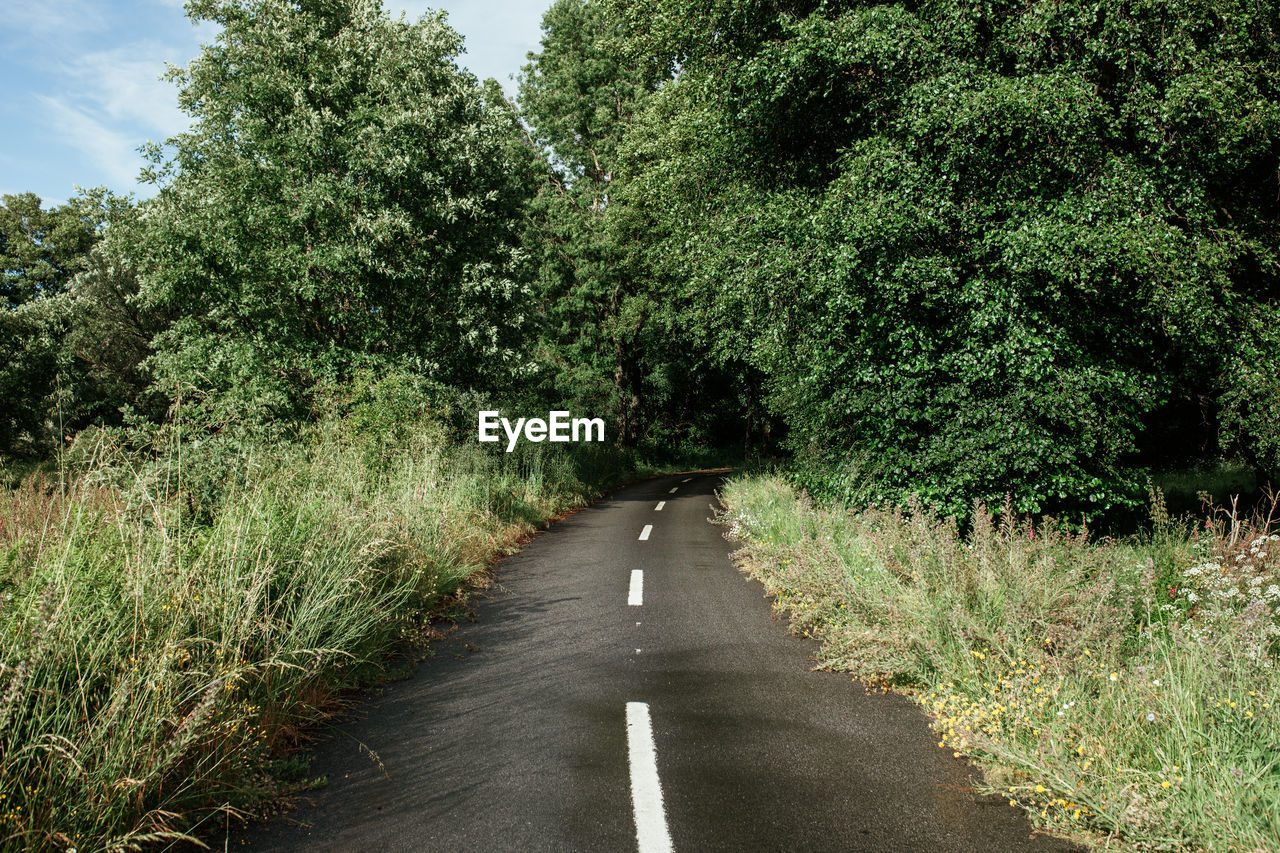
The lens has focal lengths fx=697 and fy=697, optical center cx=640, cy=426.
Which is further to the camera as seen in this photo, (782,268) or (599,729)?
(782,268)

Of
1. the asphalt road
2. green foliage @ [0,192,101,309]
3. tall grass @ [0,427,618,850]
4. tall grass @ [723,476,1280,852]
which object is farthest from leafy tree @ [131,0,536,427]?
green foliage @ [0,192,101,309]

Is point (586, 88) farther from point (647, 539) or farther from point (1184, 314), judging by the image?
point (1184, 314)

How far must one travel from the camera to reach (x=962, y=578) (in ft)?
18.9

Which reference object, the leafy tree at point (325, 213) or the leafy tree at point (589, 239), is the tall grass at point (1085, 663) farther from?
the leafy tree at point (589, 239)

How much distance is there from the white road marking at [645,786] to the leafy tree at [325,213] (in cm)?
1311

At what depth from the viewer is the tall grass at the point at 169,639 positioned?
3.11 metres

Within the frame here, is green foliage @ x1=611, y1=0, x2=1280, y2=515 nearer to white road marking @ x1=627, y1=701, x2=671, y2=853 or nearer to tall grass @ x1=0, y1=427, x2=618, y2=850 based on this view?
white road marking @ x1=627, y1=701, x2=671, y2=853

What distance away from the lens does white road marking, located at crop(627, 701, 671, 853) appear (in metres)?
3.34

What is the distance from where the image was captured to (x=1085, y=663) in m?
4.32

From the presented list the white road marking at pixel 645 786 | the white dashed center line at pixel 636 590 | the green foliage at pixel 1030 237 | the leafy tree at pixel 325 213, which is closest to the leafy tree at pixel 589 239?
the leafy tree at pixel 325 213

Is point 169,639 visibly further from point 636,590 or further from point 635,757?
point 636,590

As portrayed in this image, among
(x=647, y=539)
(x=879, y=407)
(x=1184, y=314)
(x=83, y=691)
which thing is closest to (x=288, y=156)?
(x=647, y=539)

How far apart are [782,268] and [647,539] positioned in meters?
5.60

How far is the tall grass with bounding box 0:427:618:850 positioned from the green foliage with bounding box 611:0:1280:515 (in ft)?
21.6
